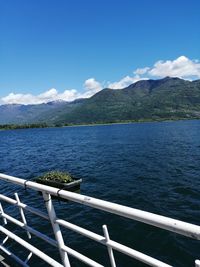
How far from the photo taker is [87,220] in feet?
43.3

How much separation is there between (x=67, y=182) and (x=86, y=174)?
1829 centimetres

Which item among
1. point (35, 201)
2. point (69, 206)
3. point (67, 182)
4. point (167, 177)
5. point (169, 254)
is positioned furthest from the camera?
point (167, 177)

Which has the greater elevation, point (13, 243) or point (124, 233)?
point (13, 243)

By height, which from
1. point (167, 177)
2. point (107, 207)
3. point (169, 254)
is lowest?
point (167, 177)

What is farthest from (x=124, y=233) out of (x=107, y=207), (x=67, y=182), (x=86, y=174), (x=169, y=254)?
(x=86, y=174)

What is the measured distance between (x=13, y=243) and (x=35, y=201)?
23.2 ft

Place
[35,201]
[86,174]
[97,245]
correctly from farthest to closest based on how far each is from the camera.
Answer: [86,174], [35,201], [97,245]

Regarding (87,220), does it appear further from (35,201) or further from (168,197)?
(168,197)

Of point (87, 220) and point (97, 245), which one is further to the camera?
point (87, 220)

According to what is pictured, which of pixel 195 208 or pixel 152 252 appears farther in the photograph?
pixel 195 208

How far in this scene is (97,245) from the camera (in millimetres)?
10367

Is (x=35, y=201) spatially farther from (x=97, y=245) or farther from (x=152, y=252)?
(x=152, y=252)

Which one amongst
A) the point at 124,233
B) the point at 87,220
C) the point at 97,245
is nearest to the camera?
the point at 97,245

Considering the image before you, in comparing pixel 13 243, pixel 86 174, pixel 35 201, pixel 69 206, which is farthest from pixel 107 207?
pixel 86 174
